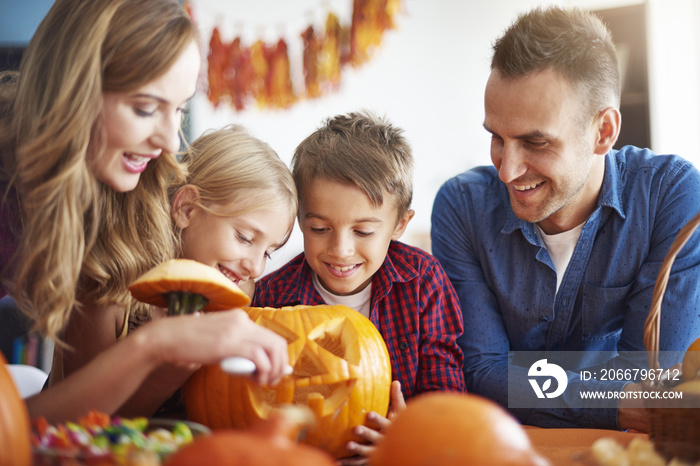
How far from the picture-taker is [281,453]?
0.58 metres

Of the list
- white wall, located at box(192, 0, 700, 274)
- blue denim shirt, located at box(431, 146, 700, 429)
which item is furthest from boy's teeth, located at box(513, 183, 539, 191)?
white wall, located at box(192, 0, 700, 274)

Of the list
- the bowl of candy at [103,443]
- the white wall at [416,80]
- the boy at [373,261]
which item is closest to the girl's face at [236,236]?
the boy at [373,261]

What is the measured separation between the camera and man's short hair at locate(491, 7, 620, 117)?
1.57m

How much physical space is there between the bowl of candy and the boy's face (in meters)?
0.75

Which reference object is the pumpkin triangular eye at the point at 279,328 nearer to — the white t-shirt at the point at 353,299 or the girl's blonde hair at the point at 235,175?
the girl's blonde hair at the point at 235,175

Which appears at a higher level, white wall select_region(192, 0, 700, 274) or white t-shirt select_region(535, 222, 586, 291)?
white wall select_region(192, 0, 700, 274)

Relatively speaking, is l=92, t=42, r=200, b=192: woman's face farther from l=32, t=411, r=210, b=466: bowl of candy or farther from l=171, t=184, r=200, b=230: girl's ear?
l=32, t=411, r=210, b=466: bowl of candy

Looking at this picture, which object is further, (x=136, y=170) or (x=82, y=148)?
(x=136, y=170)

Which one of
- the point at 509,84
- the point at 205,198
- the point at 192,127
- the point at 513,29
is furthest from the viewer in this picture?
the point at 192,127

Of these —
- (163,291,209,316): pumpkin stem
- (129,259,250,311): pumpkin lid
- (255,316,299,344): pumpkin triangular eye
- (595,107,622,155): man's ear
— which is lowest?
(255,316,299,344): pumpkin triangular eye

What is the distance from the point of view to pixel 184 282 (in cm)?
89

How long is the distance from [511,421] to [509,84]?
1113 mm

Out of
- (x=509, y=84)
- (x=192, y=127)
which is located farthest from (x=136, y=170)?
(x=192, y=127)

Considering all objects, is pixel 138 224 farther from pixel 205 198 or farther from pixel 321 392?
pixel 321 392
